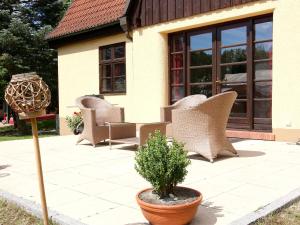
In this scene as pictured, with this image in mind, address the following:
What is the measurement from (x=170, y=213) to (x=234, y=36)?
6.17 meters

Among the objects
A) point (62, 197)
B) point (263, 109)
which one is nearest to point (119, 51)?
point (263, 109)

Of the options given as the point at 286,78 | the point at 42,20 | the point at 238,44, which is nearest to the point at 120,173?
the point at 286,78

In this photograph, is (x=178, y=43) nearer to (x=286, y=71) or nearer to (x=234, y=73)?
(x=234, y=73)

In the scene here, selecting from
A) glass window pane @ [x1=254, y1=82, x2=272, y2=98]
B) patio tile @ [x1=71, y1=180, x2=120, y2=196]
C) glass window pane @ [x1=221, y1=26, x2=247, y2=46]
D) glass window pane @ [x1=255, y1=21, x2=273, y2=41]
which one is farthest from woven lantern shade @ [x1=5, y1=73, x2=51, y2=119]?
glass window pane @ [x1=221, y1=26, x2=247, y2=46]

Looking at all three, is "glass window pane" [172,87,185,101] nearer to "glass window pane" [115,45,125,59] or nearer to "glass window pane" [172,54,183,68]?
"glass window pane" [172,54,183,68]

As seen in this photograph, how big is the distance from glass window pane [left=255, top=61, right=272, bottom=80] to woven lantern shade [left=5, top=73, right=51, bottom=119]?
586 cm

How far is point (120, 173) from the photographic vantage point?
4930 millimetres

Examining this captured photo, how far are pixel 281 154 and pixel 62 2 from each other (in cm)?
1708

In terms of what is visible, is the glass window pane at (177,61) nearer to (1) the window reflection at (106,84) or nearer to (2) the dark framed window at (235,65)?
(2) the dark framed window at (235,65)

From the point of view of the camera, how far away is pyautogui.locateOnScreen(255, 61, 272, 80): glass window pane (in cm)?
767

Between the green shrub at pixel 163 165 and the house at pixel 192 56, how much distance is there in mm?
4709

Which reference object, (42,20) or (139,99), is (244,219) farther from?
(42,20)

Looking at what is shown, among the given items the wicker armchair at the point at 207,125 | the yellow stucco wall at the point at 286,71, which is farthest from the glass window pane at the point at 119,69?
the wicker armchair at the point at 207,125

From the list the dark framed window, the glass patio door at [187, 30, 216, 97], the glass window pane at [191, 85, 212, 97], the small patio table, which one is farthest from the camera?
the glass window pane at [191, 85, 212, 97]
